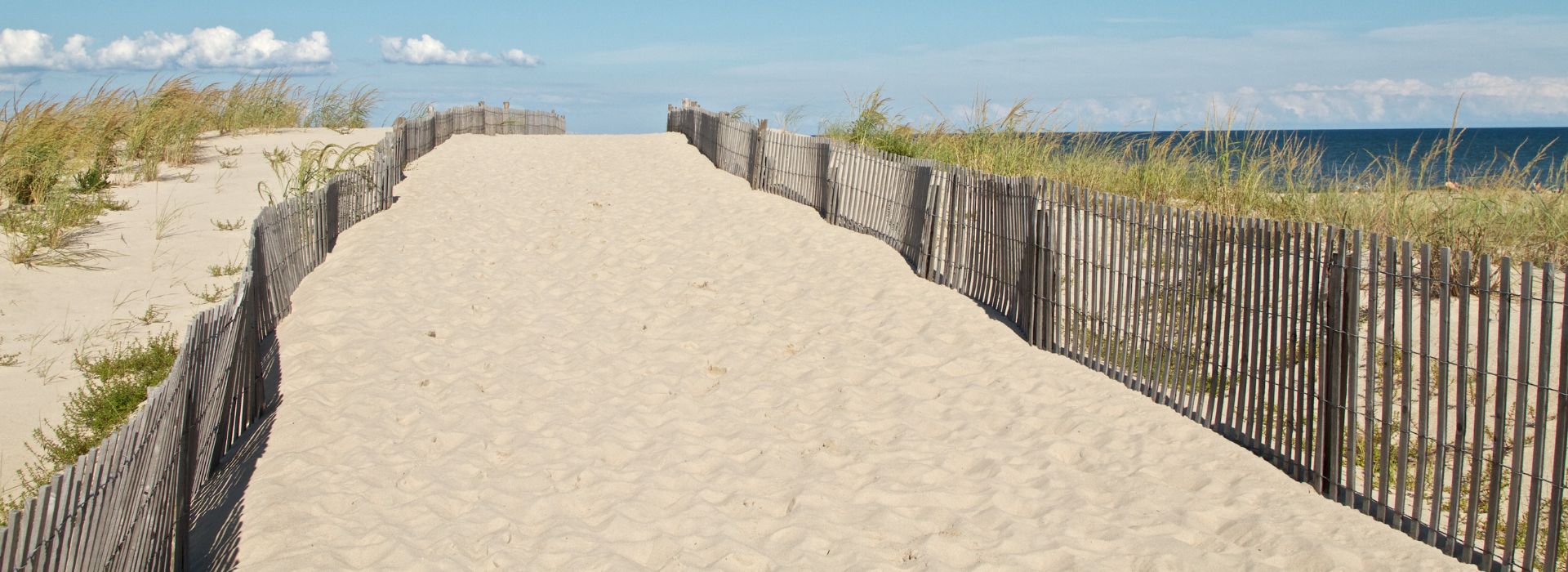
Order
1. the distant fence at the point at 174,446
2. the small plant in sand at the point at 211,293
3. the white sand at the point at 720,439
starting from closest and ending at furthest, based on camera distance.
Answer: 1. the distant fence at the point at 174,446
2. the white sand at the point at 720,439
3. the small plant in sand at the point at 211,293

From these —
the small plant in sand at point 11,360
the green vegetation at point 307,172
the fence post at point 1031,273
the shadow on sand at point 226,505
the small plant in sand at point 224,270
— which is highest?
the green vegetation at point 307,172

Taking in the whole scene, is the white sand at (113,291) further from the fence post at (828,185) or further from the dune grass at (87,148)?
the fence post at (828,185)

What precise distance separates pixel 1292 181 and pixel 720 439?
6.68 m

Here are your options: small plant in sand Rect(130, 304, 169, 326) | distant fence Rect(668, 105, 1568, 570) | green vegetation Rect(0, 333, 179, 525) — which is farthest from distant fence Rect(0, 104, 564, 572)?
distant fence Rect(668, 105, 1568, 570)

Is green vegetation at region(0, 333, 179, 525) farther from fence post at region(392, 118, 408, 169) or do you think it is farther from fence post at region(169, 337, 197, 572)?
fence post at region(392, 118, 408, 169)

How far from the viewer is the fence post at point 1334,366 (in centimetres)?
503

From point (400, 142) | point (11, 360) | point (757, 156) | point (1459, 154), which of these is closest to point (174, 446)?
point (11, 360)

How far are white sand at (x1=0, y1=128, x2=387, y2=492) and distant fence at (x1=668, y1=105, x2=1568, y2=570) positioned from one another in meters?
6.04

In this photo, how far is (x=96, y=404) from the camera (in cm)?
640

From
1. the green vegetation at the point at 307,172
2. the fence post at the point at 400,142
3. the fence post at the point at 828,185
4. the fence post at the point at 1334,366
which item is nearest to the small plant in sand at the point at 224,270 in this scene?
the green vegetation at the point at 307,172

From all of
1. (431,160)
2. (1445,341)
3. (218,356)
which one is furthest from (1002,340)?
(431,160)

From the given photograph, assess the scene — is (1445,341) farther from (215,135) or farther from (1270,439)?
(215,135)

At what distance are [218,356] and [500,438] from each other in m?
1.47

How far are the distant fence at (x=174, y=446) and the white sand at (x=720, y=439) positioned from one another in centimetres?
28
